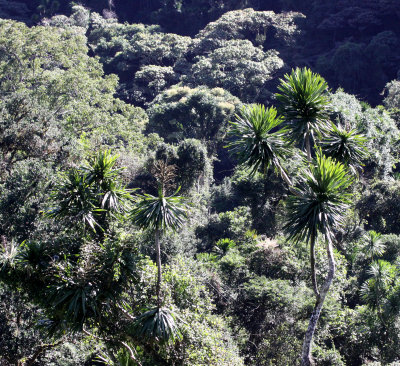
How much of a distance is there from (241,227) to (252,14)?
127 ft

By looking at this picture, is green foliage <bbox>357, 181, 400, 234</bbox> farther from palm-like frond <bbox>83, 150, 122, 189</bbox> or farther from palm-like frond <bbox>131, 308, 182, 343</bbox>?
palm-like frond <bbox>83, 150, 122, 189</bbox>

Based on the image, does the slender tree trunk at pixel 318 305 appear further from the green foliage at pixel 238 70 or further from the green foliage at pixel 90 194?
the green foliage at pixel 238 70

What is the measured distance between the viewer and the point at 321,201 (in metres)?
8.99

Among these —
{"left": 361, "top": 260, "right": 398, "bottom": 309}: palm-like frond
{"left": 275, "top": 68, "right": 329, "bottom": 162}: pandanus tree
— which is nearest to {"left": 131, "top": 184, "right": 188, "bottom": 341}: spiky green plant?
{"left": 275, "top": 68, "right": 329, "bottom": 162}: pandanus tree

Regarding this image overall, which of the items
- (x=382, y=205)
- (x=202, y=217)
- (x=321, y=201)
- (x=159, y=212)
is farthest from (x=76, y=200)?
(x=202, y=217)

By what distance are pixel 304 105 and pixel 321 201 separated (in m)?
2.39

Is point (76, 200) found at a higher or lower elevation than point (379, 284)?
lower

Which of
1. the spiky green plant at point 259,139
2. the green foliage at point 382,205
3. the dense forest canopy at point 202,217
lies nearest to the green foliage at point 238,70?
the dense forest canopy at point 202,217

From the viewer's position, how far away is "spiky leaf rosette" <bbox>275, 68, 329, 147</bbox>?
9844 mm

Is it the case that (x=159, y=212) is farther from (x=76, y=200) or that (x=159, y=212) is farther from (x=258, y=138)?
(x=258, y=138)

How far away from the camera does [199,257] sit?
1798 cm

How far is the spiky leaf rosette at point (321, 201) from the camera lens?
29.1 feet

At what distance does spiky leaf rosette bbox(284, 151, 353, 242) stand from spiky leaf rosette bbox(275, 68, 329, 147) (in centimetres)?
110

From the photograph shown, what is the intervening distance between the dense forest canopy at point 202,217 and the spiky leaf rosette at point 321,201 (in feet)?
0.15
